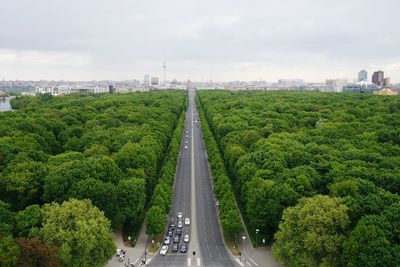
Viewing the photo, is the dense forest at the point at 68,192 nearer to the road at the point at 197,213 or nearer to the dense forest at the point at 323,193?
the road at the point at 197,213

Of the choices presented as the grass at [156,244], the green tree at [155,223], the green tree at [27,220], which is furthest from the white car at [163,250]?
the green tree at [27,220]

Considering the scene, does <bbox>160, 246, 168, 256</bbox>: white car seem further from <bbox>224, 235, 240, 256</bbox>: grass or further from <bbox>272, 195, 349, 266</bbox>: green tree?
<bbox>272, 195, 349, 266</bbox>: green tree

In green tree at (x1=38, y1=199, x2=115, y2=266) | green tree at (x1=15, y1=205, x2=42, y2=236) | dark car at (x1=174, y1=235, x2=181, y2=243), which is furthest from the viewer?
dark car at (x1=174, y1=235, x2=181, y2=243)

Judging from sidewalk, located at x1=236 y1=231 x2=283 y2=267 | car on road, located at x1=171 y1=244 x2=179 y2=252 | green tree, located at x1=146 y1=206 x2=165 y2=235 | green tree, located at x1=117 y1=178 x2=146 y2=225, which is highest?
green tree, located at x1=117 y1=178 x2=146 y2=225

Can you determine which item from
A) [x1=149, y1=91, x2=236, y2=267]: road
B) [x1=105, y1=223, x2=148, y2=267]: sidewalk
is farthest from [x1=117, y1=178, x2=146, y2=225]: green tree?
[x1=149, y1=91, x2=236, y2=267]: road

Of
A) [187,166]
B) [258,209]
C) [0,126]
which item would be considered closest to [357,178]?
[258,209]

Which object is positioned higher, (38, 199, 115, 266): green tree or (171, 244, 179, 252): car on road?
(38, 199, 115, 266): green tree

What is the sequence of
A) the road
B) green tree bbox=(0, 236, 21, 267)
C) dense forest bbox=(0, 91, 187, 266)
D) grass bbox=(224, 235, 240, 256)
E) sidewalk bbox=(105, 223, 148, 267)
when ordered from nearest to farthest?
green tree bbox=(0, 236, 21, 267)
dense forest bbox=(0, 91, 187, 266)
sidewalk bbox=(105, 223, 148, 267)
the road
grass bbox=(224, 235, 240, 256)
